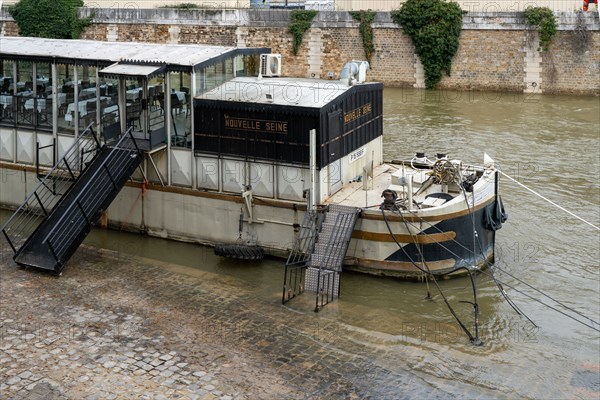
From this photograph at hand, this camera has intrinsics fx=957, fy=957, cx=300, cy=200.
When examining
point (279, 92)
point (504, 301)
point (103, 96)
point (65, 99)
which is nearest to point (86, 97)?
point (103, 96)

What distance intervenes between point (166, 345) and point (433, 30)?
2678cm

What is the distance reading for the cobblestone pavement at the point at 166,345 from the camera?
12.4 meters

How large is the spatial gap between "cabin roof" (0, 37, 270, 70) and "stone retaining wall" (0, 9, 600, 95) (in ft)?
64.0

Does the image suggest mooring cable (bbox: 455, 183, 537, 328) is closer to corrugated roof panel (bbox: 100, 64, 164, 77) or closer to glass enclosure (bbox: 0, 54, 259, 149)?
glass enclosure (bbox: 0, 54, 259, 149)

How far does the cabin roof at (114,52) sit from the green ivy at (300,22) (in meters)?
20.9

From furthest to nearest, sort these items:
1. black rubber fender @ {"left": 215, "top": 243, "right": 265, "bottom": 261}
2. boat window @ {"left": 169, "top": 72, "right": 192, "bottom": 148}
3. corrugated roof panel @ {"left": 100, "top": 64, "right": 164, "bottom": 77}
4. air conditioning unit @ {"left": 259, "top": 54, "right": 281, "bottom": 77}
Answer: air conditioning unit @ {"left": 259, "top": 54, "right": 281, "bottom": 77}, boat window @ {"left": 169, "top": 72, "right": 192, "bottom": 148}, corrugated roof panel @ {"left": 100, "top": 64, "right": 164, "bottom": 77}, black rubber fender @ {"left": 215, "top": 243, "right": 265, "bottom": 261}

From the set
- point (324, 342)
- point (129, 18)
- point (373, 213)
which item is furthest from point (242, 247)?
point (129, 18)

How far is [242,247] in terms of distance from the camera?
17.3 meters

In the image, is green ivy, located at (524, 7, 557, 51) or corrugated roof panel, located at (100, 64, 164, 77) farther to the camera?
green ivy, located at (524, 7, 557, 51)

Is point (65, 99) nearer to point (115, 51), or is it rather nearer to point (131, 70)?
point (115, 51)

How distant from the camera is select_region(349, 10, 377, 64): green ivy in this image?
130ft

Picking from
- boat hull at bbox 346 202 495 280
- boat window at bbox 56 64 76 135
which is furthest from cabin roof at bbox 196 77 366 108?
boat window at bbox 56 64 76 135

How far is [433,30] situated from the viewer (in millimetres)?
37938

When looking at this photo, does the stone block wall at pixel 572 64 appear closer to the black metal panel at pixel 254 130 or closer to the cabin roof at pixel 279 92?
the cabin roof at pixel 279 92
